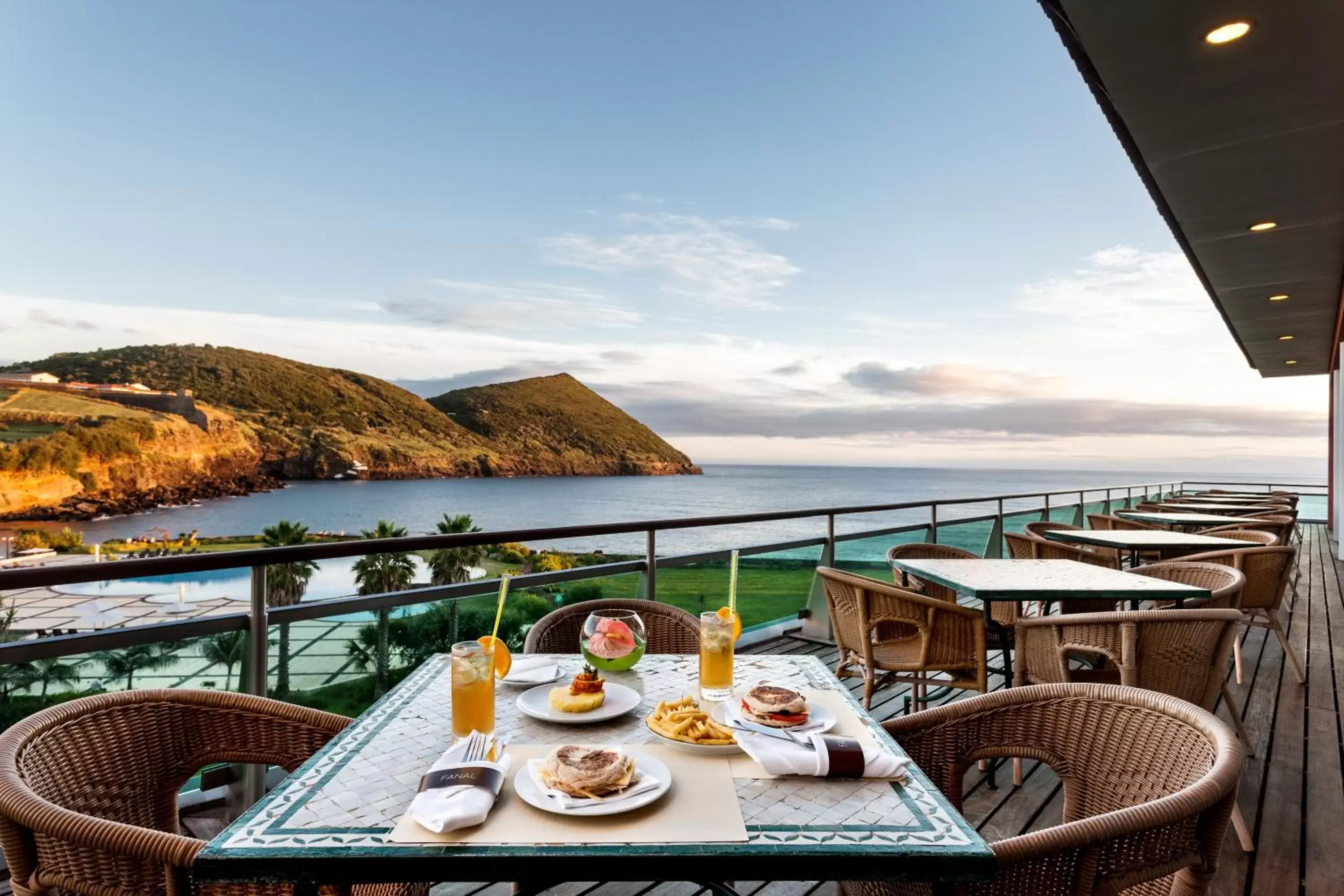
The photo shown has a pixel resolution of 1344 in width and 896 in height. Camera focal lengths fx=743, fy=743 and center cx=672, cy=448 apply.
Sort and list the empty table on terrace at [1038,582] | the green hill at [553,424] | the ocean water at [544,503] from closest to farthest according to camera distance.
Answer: the empty table on terrace at [1038,582] < the ocean water at [544,503] < the green hill at [553,424]

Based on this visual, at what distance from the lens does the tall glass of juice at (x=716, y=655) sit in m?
1.55

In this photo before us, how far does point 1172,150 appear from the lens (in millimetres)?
4266

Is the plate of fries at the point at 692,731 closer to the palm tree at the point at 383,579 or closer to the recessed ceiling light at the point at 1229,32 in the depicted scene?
the palm tree at the point at 383,579

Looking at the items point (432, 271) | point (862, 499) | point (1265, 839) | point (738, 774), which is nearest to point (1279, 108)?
point (1265, 839)

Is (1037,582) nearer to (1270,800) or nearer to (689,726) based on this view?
(1270,800)

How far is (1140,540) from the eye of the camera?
15.8 ft

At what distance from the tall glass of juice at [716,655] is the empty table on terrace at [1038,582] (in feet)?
5.41

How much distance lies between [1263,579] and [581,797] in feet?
15.2

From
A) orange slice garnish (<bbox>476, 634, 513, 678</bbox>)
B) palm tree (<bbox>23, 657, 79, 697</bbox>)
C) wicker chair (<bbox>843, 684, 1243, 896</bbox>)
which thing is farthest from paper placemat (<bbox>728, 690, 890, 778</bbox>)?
palm tree (<bbox>23, 657, 79, 697</bbox>)

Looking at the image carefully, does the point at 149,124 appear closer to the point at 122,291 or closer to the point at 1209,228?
the point at 122,291

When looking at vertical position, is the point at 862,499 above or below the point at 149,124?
below

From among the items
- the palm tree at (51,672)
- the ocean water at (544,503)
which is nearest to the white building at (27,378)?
the ocean water at (544,503)

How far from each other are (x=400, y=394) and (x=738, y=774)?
44803mm

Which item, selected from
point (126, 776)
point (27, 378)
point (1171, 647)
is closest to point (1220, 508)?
point (1171, 647)
